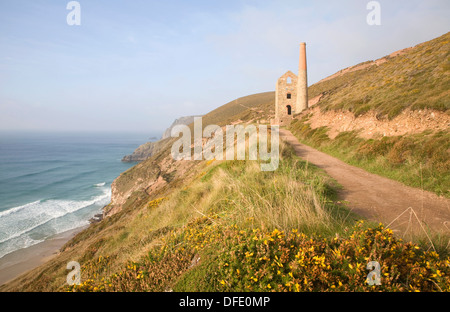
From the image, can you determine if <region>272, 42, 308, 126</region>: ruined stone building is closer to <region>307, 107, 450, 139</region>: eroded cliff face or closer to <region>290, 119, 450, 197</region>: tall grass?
<region>307, 107, 450, 139</region>: eroded cliff face

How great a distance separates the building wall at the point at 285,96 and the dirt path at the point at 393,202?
80.2ft

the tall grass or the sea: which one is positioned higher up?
the tall grass

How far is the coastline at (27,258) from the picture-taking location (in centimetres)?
1747

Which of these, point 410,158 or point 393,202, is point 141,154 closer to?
point 410,158

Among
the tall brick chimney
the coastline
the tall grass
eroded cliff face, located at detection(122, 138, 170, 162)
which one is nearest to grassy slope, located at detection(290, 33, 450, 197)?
the tall grass

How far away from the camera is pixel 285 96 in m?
32.7

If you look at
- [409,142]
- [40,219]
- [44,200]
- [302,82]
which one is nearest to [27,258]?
[40,219]

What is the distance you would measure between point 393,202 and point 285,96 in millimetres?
29339

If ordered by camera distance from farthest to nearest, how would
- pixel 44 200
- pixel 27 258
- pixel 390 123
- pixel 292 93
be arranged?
pixel 44 200
pixel 292 93
pixel 27 258
pixel 390 123

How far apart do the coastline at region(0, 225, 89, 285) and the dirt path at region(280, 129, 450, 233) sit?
23777 mm

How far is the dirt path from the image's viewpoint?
4.54 meters
